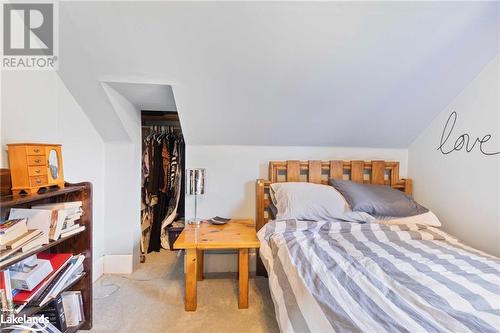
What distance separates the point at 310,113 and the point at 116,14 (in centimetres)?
158

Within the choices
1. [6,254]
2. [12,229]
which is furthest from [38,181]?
[6,254]

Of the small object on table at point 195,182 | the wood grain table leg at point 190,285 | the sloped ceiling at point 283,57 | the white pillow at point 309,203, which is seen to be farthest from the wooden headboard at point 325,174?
the wood grain table leg at point 190,285

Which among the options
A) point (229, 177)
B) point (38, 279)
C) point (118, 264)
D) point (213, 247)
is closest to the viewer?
point (38, 279)

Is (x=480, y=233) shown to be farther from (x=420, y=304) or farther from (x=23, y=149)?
(x=23, y=149)

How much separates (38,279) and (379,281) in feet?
5.62

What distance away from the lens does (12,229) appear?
1166mm

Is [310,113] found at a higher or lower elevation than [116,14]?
lower

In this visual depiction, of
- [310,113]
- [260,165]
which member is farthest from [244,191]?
[310,113]

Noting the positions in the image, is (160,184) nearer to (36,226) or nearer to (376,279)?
(36,226)

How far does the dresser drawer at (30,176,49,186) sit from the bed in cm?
140

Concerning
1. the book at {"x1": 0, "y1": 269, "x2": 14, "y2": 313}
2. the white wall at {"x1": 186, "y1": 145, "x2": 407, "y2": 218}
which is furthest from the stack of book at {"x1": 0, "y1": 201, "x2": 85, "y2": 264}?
the white wall at {"x1": 186, "y1": 145, "x2": 407, "y2": 218}

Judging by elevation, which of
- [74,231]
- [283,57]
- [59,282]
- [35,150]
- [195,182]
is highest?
[283,57]

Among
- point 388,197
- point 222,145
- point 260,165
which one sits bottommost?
point 388,197

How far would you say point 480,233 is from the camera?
1.91 meters
